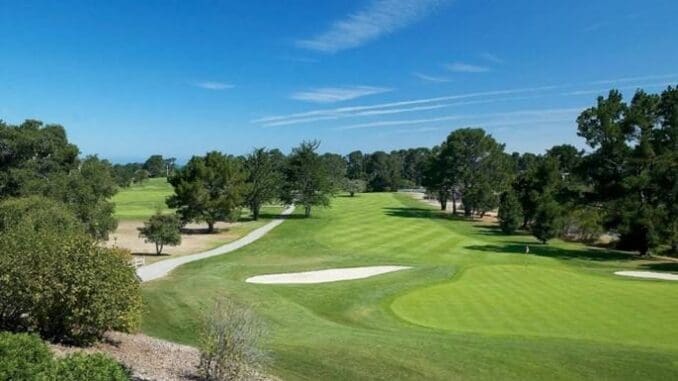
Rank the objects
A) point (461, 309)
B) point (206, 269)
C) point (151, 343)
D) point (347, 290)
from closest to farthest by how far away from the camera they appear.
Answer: point (151, 343), point (461, 309), point (347, 290), point (206, 269)

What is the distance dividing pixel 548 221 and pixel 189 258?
3385 centimetres

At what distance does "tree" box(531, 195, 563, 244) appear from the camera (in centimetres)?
5150

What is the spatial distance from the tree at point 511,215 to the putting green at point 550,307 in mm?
33599

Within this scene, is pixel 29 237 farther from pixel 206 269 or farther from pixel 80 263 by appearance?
pixel 206 269

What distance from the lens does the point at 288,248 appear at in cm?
4459

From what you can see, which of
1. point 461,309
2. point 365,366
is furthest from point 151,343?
point 461,309

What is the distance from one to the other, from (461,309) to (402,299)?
3.30 meters

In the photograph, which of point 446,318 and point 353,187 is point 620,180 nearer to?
point 446,318

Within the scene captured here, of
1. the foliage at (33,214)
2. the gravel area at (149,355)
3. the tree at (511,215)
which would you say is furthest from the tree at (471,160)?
the gravel area at (149,355)

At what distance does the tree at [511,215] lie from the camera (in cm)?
6250

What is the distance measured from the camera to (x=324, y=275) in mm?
31297

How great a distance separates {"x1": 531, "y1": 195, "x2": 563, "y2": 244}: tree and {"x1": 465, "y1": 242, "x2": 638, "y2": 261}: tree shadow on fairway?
1.83m

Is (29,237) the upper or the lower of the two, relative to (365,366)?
upper

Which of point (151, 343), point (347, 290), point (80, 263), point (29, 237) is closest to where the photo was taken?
point (80, 263)
